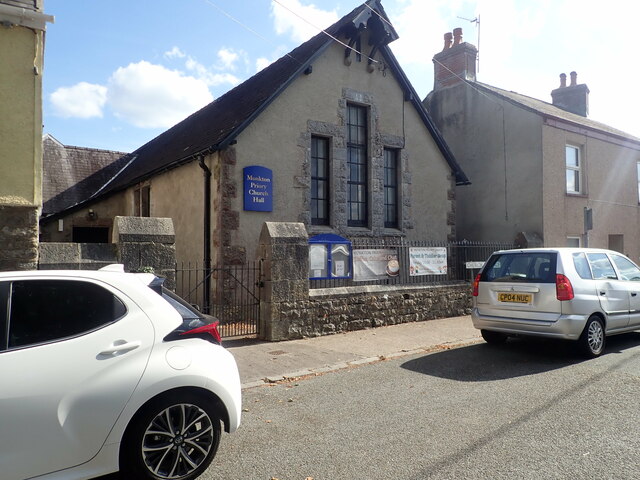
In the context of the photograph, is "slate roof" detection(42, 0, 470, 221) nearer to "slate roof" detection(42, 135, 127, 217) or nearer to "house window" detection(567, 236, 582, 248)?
"slate roof" detection(42, 135, 127, 217)

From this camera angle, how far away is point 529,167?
15.6m

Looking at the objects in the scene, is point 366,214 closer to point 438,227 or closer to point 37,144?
point 438,227

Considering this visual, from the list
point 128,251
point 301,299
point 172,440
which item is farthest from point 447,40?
point 172,440

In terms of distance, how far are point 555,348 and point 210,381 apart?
648cm

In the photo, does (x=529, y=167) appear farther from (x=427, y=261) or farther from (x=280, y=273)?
(x=280, y=273)

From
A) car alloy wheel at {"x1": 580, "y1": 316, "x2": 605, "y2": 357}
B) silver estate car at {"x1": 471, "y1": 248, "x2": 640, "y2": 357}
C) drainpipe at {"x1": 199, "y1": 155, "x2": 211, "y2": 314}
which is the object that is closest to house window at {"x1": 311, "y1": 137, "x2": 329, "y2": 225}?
drainpipe at {"x1": 199, "y1": 155, "x2": 211, "y2": 314}

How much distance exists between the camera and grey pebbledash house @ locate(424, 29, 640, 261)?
15.5 metres

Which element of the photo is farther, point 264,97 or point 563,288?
point 264,97

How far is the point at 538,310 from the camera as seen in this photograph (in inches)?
283

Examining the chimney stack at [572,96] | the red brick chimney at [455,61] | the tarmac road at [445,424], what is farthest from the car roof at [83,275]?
the chimney stack at [572,96]

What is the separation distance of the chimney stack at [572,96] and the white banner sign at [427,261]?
12.6 metres

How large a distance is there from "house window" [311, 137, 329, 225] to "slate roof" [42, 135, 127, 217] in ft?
34.2

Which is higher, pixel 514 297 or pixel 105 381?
pixel 514 297

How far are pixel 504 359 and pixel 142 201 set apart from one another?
42.4 ft
